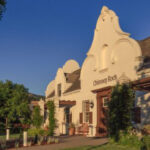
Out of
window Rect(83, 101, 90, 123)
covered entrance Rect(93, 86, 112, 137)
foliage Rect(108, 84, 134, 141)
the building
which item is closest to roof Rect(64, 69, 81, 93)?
the building

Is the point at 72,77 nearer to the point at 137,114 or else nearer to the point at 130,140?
the point at 137,114

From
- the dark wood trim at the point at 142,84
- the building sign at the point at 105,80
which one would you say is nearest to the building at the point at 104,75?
the building sign at the point at 105,80

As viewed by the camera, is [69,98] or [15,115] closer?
[69,98]

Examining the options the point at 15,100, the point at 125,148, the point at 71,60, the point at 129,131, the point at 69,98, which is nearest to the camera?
the point at 125,148

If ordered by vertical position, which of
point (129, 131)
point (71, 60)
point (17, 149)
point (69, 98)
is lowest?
point (17, 149)

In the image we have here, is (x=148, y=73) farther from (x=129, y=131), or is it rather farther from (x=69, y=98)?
(x=69, y=98)

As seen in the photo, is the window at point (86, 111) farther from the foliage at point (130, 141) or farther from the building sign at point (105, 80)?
the foliage at point (130, 141)

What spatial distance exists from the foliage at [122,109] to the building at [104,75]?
842 mm

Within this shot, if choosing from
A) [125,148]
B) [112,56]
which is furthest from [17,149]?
[112,56]

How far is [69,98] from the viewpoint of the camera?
82.1ft

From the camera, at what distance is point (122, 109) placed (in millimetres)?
13172

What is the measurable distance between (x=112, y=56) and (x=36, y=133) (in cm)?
731

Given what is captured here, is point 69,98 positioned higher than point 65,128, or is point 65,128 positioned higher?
point 69,98

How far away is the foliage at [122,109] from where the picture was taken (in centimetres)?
1311
